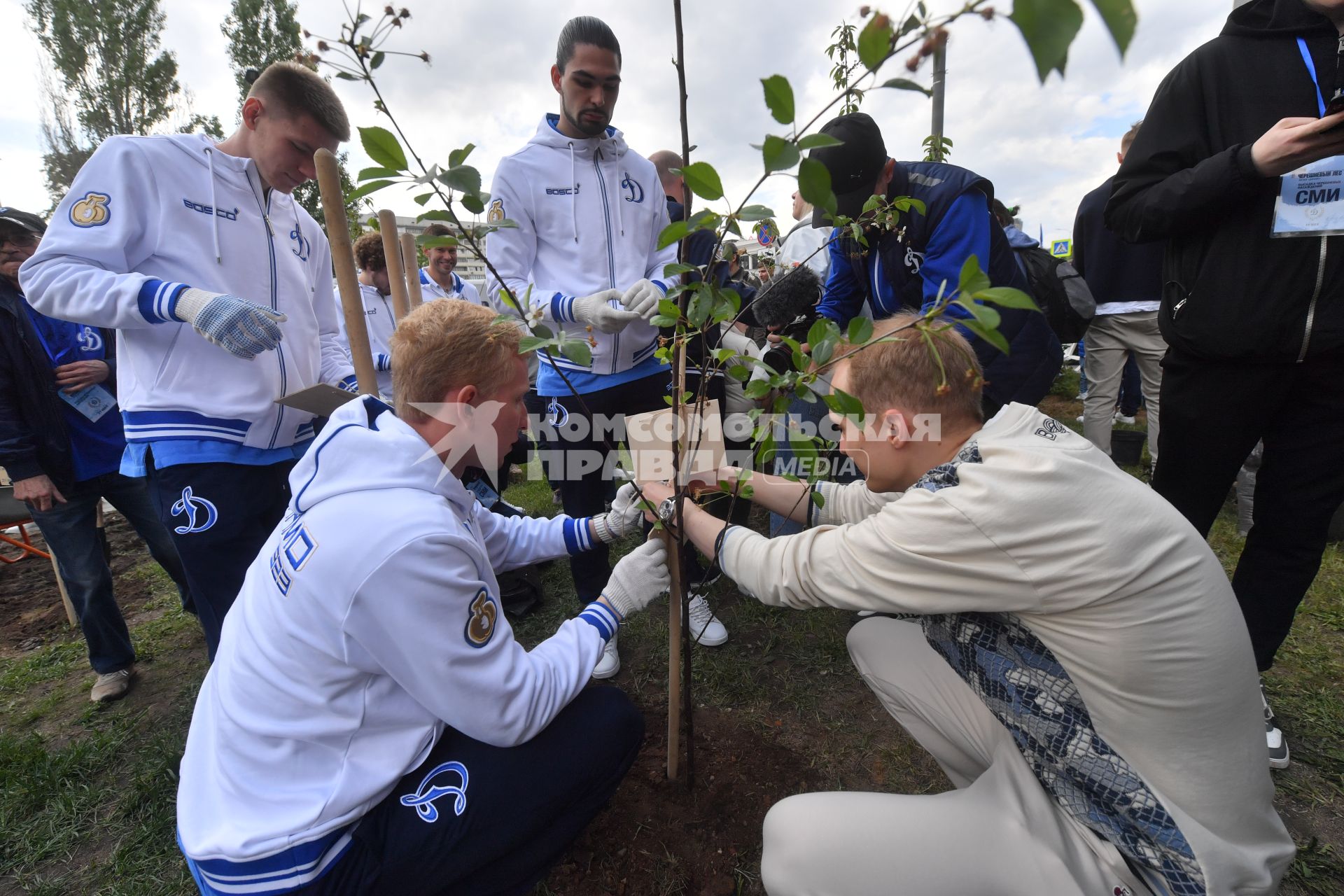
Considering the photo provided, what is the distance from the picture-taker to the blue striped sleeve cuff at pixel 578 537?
6.71ft

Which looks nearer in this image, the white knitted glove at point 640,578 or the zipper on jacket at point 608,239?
the white knitted glove at point 640,578

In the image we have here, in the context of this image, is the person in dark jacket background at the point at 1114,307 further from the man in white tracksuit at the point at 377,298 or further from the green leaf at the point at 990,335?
the man in white tracksuit at the point at 377,298

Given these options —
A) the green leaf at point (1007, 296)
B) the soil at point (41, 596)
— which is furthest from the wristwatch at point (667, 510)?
the soil at point (41, 596)

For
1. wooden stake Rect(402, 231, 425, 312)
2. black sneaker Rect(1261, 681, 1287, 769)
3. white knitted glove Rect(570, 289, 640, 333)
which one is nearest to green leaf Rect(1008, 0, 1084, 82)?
white knitted glove Rect(570, 289, 640, 333)

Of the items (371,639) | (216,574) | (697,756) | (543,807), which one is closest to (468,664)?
(371,639)

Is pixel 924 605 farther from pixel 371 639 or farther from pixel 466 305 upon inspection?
pixel 466 305

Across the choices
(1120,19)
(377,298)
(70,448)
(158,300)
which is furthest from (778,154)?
(377,298)

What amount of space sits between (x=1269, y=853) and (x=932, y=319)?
3.91ft

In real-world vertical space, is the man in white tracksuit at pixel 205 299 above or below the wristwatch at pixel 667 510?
above

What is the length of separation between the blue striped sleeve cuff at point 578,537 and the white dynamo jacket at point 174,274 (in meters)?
0.99

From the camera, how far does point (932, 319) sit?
102cm

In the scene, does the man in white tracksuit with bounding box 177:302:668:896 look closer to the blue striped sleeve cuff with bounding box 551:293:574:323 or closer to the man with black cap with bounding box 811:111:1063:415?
the blue striped sleeve cuff with bounding box 551:293:574:323

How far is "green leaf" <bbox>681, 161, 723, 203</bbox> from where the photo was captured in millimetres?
939

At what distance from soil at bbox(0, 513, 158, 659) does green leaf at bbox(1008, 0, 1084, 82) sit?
15.5 feet
